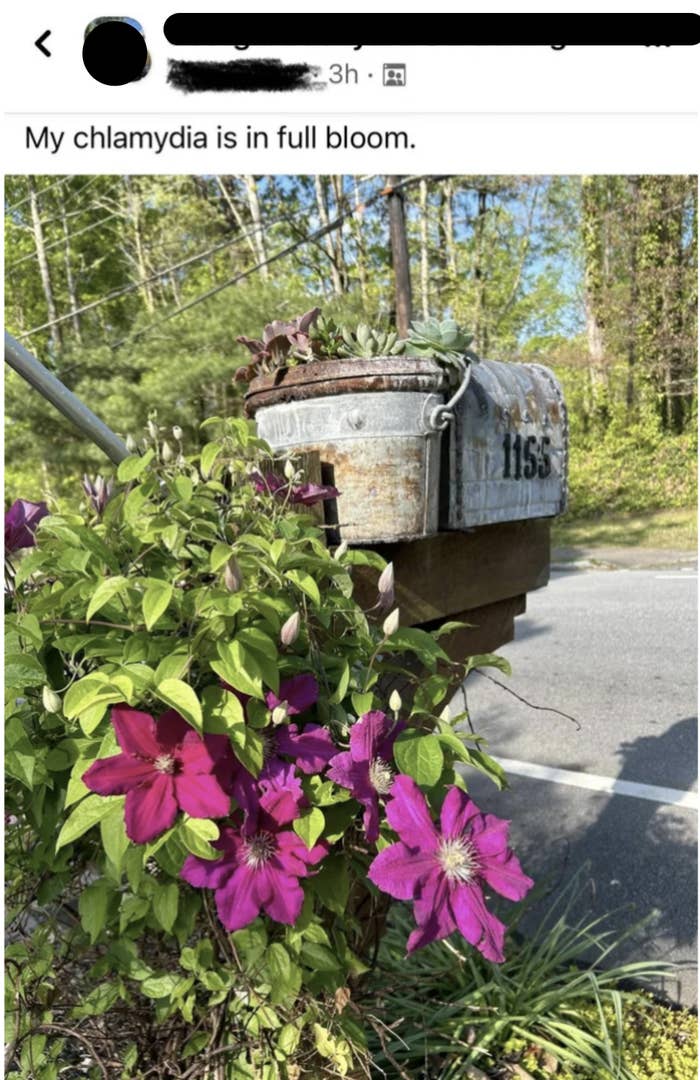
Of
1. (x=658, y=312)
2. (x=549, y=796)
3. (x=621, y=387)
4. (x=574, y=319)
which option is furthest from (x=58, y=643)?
(x=574, y=319)

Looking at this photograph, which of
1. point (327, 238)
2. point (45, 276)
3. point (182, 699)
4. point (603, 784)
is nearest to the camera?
point (182, 699)

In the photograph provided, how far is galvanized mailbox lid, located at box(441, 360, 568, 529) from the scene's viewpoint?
1104 millimetres

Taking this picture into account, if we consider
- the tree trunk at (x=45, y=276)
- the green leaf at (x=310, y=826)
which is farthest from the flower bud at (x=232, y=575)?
the tree trunk at (x=45, y=276)

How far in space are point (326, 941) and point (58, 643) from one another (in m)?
0.40

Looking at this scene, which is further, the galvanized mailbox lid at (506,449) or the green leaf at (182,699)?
the galvanized mailbox lid at (506,449)

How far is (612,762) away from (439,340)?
2373 mm

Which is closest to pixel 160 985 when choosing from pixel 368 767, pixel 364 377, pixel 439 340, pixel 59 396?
pixel 368 767

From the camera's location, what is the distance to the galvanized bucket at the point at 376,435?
994mm

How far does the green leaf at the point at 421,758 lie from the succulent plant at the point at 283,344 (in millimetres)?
586

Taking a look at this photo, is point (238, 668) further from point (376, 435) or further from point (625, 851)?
point (625, 851)

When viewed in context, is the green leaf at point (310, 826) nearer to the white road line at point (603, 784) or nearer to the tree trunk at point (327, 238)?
the white road line at point (603, 784)
